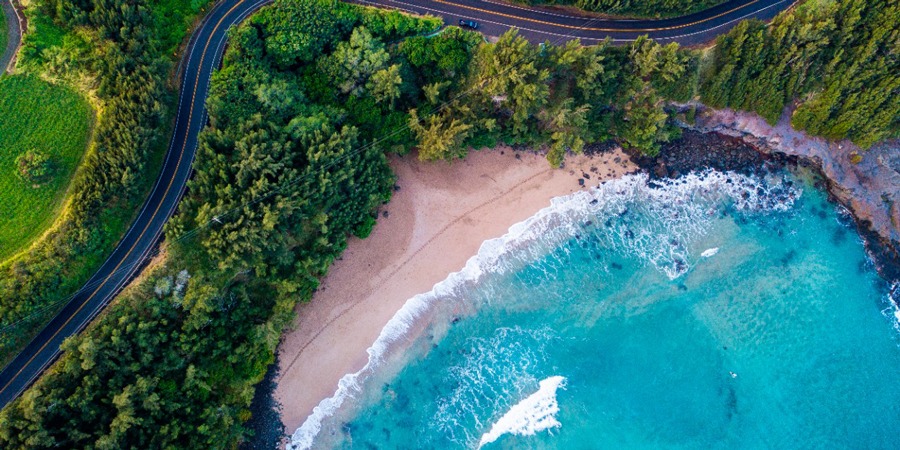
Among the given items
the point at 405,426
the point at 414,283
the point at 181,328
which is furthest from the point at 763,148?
the point at 181,328

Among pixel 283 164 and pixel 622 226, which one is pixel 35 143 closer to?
pixel 283 164

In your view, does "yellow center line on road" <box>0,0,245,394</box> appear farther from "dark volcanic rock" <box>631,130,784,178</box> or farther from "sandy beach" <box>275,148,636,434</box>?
"dark volcanic rock" <box>631,130,784,178</box>

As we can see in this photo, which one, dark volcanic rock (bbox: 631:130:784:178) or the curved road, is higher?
the curved road

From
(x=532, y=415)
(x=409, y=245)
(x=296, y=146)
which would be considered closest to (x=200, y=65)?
(x=296, y=146)

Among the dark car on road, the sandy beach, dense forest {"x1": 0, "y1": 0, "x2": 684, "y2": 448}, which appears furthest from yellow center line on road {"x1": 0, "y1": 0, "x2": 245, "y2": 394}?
the dark car on road

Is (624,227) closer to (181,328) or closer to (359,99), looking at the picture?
(359,99)

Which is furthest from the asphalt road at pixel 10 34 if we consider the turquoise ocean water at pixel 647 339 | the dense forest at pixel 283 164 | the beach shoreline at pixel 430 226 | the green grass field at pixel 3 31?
the turquoise ocean water at pixel 647 339
